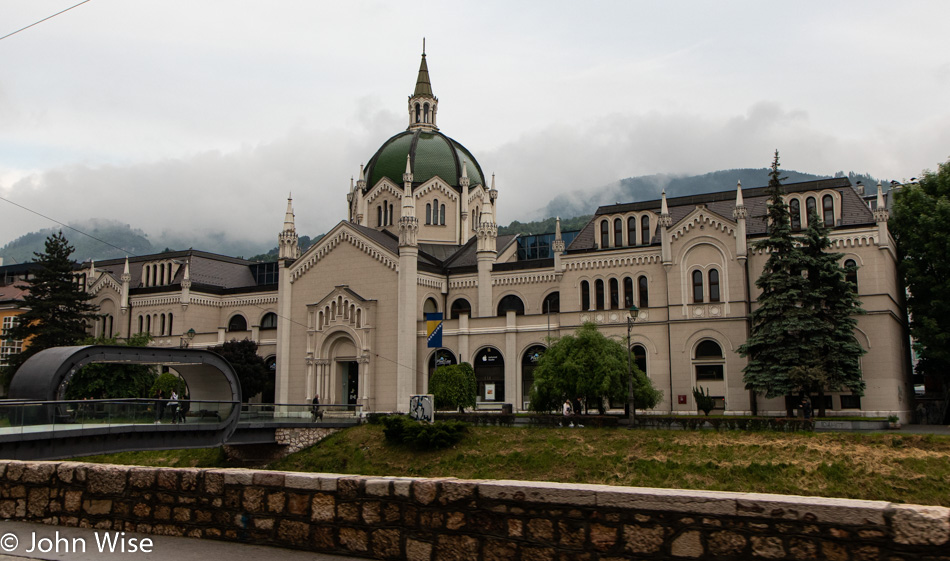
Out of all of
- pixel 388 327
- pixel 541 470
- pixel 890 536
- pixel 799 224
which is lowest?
pixel 541 470

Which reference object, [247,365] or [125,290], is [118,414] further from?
[125,290]

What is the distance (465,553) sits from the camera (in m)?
8.76

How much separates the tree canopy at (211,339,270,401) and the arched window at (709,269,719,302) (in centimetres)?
3572

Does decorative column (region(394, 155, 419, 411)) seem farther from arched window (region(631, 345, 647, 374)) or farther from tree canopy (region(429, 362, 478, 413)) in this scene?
arched window (region(631, 345, 647, 374))

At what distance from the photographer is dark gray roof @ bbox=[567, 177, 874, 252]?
4888 cm

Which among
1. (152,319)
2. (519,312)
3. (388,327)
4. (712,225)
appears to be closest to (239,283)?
(152,319)

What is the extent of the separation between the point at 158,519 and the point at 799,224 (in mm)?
47713

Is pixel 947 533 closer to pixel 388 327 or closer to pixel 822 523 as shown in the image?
pixel 822 523

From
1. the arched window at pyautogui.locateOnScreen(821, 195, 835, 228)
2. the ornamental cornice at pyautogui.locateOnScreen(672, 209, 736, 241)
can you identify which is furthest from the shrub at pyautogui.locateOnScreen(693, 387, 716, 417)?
the arched window at pyautogui.locateOnScreen(821, 195, 835, 228)

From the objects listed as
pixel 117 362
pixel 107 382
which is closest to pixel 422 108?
pixel 107 382

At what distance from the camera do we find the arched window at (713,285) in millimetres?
49844

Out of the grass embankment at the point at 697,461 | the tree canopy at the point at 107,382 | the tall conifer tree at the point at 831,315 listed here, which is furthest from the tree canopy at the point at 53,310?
the tall conifer tree at the point at 831,315

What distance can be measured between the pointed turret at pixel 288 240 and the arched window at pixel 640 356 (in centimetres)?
2989

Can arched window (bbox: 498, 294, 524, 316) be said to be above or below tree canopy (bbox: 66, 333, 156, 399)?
above
